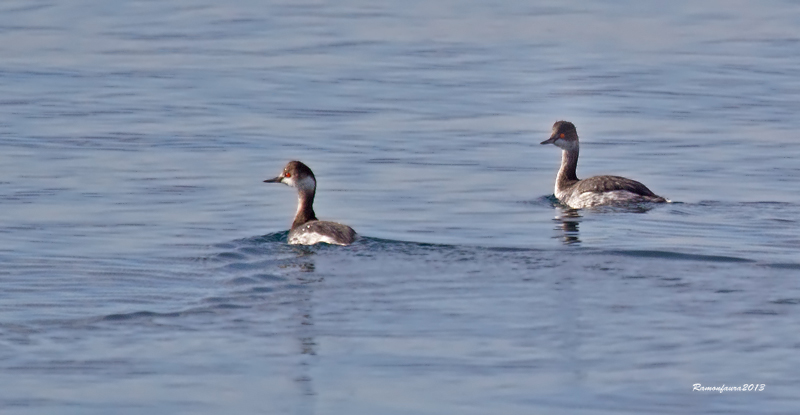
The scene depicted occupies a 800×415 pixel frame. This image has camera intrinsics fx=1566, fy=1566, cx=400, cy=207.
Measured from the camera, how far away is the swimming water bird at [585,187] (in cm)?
2036

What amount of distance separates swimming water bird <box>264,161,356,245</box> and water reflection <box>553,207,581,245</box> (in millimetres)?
2589

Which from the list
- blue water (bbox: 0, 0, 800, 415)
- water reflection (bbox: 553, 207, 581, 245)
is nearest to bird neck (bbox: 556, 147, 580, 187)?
blue water (bbox: 0, 0, 800, 415)

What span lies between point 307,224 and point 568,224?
142 inches

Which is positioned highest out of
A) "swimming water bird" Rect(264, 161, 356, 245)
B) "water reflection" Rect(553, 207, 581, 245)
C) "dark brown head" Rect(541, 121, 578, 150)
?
"dark brown head" Rect(541, 121, 578, 150)

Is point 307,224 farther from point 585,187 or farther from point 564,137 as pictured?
point 564,137

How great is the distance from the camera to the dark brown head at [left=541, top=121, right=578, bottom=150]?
75.3ft

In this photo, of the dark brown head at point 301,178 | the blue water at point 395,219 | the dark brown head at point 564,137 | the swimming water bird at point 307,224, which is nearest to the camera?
the blue water at point 395,219

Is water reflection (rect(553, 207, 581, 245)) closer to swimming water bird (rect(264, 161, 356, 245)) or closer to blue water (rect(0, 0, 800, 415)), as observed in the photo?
blue water (rect(0, 0, 800, 415))

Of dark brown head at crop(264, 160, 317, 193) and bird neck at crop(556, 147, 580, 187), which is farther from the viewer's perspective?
bird neck at crop(556, 147, 580, 187)

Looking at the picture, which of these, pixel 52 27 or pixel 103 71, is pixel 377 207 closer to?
pixel 103 71

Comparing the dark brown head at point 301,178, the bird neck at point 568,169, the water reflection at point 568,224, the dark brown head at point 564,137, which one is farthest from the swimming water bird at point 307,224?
the dark brown head at point 564,137

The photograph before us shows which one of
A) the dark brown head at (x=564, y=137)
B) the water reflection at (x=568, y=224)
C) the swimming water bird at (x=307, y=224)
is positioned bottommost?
the water reflection at (x=568, y=224)

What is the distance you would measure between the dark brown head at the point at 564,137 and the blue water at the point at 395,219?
0.70 meters

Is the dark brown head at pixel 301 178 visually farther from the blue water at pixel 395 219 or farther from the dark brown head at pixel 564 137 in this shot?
the dark brown head at pixel 564 137
